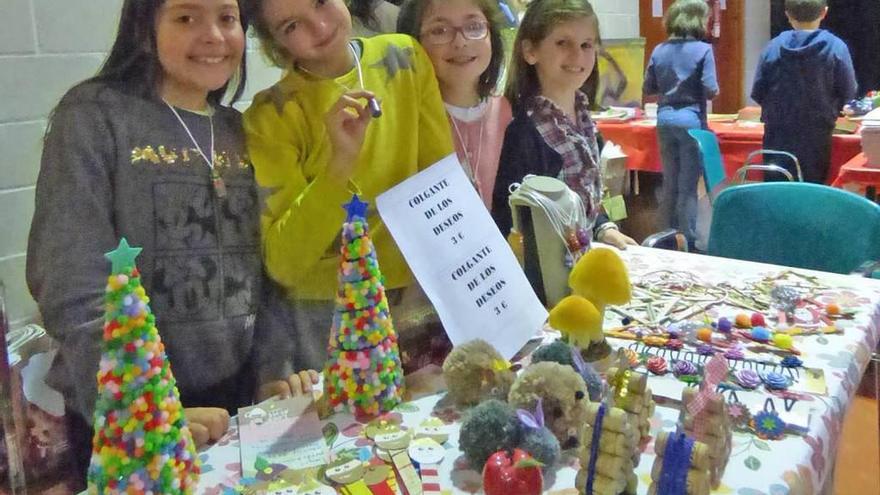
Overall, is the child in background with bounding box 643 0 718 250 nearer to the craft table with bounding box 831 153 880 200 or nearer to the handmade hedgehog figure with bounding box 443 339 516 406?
the craft table with bounding box 831 153 880 200

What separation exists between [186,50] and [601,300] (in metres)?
0.55

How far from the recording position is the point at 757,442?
760 millimetres

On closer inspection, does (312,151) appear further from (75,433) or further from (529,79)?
(529,79)

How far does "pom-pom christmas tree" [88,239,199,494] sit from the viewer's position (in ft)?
2.00

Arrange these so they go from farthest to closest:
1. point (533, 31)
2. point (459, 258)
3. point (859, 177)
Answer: point (859, 177), point (533, 31), point (459, 258)

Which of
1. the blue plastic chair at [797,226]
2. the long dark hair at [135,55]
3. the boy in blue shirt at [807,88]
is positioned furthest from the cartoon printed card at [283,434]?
the boy in blue shirt at [807,88]

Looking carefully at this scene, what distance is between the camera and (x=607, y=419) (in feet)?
2.10

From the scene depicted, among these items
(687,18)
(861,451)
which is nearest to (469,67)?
(861,451)

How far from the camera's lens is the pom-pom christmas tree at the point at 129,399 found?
0.61 metres

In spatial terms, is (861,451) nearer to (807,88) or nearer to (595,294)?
(595,294)

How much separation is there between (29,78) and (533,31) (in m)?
0.78

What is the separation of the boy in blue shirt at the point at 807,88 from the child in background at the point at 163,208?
3129 millimetres

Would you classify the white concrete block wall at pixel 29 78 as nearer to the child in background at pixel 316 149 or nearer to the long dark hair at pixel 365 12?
the child in background at pixel 316 149

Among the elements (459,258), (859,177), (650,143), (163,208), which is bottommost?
(859,177)
